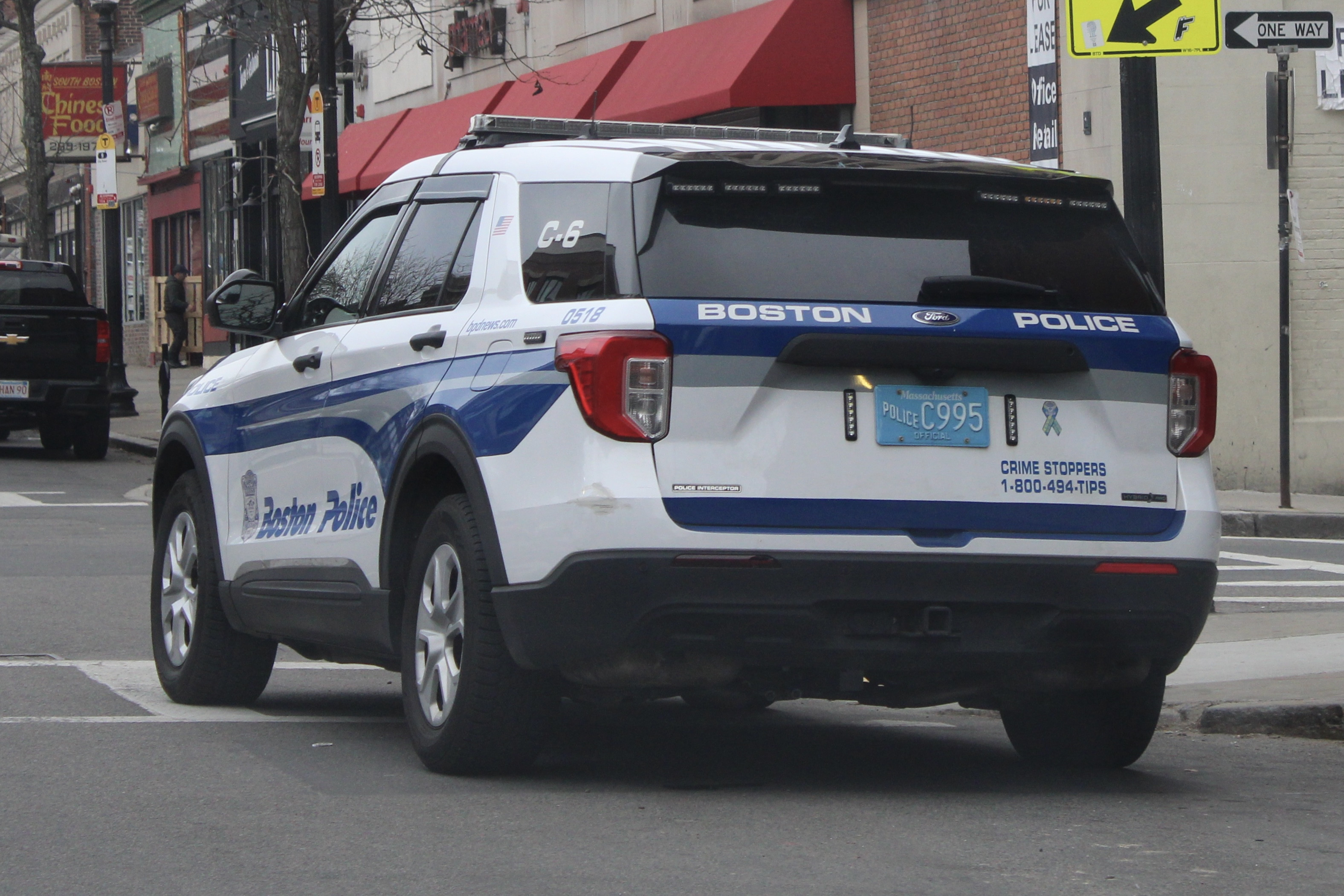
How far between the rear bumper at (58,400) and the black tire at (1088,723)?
54.4 ft

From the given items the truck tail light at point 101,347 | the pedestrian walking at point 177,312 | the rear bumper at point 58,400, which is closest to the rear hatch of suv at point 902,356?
the rear bumper at point 58,400

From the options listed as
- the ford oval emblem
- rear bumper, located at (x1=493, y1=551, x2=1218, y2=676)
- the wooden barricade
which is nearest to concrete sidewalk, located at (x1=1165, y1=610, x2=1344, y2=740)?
rear bumper, located at (x1=493, y1=551, x2=1218, y2=676)

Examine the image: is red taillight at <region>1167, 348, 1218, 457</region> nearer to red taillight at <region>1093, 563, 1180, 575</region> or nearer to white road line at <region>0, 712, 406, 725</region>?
red taillight at <region>1093, 563, 1180, 575</region>

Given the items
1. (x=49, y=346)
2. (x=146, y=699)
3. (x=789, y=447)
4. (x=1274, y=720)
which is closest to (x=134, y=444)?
(x=49, y=346)

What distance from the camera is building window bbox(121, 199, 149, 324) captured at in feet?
158

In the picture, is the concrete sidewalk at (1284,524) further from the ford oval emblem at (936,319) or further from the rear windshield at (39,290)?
the rear windshield at (39,290)

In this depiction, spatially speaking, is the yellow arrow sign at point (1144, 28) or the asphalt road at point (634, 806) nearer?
the asphalt road at point (634, 806)

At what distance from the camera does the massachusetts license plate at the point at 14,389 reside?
2194cm

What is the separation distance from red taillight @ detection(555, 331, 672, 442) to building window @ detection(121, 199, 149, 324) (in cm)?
4260

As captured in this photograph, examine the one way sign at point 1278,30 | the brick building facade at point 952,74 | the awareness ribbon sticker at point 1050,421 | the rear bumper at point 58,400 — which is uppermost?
the brick building facade at point 952,74

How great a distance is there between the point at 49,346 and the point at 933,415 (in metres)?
17.6

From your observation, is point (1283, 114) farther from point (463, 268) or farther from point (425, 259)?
point (463, 268)

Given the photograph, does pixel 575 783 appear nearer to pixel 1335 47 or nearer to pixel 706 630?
pixel 706 630

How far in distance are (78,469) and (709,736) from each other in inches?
598
